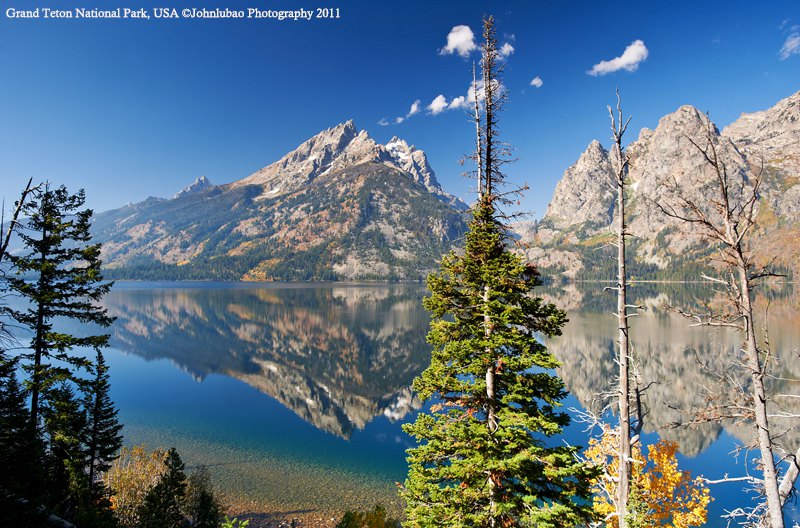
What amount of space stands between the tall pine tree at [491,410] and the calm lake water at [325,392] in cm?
455

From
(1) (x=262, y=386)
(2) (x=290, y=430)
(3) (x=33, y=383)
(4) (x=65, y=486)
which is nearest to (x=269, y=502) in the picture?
(4) (x=65, y=486)

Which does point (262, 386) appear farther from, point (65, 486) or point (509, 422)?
point (509, 422)

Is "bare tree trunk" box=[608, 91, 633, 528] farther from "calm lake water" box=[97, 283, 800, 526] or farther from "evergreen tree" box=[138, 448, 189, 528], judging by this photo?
"evergreen tree" box=[138, 448, 189, 528]

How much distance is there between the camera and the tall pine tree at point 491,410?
12.1 metres

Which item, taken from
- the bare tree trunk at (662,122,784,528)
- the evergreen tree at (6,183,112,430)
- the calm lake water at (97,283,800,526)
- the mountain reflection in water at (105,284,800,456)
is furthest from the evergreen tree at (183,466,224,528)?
the bare tree trunk at (662,122,784,528)

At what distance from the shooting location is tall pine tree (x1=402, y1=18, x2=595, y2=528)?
12.1m

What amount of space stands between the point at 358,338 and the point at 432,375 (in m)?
111

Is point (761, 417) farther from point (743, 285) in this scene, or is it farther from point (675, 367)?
point (675, 367)

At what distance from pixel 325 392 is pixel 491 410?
2709 inches

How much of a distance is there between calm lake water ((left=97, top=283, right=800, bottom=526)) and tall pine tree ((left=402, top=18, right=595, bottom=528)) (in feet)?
14.9

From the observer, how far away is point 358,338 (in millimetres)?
122750

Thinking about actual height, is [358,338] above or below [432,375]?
below

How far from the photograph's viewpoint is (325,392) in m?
76.8

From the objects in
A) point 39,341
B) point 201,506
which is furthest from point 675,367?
point 39,341
